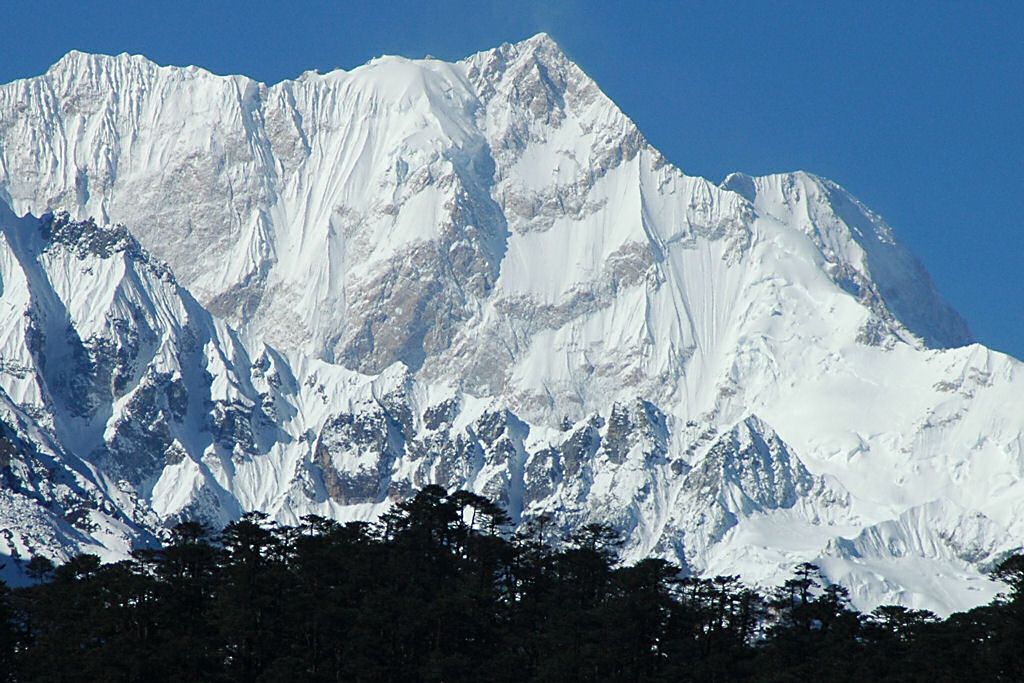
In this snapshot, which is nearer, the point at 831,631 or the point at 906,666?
the point at 906,666

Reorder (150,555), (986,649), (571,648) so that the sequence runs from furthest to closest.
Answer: (150,555) < (571,648) < (986,649)

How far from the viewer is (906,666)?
598 ft

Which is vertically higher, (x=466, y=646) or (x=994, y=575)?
→ (x=994, y=575)

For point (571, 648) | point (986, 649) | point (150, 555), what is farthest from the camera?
point (150, 555)

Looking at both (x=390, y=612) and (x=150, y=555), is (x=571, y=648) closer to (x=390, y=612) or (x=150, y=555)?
(x=390, y=612)

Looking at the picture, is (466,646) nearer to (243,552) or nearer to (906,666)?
(243,552)

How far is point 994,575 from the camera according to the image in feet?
627

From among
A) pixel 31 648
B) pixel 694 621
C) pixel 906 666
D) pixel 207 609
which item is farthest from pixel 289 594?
pixel 906 666

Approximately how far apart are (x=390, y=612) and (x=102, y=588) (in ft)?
83.1

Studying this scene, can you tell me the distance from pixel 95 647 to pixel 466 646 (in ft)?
106

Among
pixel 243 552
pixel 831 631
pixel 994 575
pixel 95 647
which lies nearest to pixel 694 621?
pixel 831 631

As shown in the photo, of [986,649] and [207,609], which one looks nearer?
[986,649]

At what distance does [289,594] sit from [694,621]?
123ft

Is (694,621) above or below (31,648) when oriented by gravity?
above
